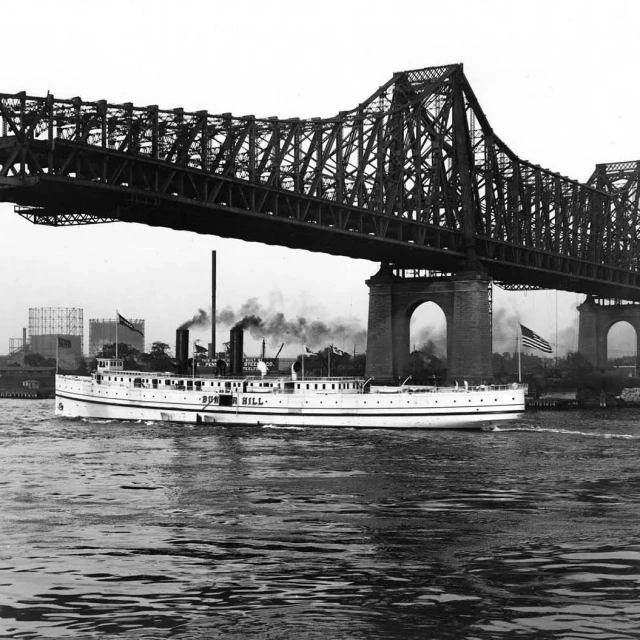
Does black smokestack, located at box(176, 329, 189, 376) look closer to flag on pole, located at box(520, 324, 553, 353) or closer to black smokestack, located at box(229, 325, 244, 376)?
black smokestack, located at box(229, 325, 244, 376)

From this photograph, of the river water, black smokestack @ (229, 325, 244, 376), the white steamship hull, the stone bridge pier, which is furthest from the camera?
the stone bridge pier

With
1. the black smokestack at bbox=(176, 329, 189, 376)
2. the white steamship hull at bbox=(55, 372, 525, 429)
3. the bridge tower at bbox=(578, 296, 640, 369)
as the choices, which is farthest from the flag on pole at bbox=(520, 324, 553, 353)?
the bridge tower at bbox=(578, 296, 640, 369)

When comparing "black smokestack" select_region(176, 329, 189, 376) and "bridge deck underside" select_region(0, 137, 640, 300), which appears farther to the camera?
"black smokestack" select_region(176, 329, 189, 376)

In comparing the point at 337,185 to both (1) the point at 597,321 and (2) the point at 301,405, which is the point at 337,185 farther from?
(1) the point at 597,321

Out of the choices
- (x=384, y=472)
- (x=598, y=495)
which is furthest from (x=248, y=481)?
(x=598, y=495)

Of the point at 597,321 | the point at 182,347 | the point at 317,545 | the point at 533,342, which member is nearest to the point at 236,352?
the point at 182,347

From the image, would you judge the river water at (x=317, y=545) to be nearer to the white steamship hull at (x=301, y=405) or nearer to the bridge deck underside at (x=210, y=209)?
the white steamship hull at (x=301, y=405)
